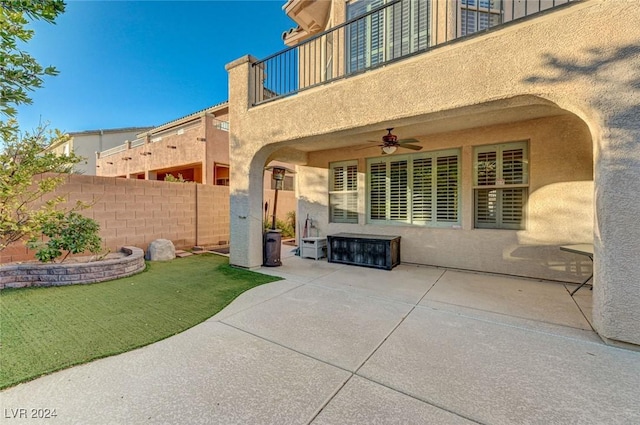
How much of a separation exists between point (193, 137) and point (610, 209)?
49.5 ft

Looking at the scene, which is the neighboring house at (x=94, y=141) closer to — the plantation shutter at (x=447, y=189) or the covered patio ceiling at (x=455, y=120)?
the covered patio ceiling at (x=455, y=120)

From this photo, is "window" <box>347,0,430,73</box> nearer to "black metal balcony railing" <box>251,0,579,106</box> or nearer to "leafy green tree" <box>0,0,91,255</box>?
"black metal balcony railing" <box>251,0,579,106</box>

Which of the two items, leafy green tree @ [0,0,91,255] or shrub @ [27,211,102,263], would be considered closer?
leafy green tree @ [0,0,91,255]

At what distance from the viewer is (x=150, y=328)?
138 inches

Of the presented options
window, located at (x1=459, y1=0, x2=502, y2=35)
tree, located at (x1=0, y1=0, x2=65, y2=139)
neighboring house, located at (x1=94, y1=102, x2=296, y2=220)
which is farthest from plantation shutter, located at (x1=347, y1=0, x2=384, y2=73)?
neighboring house, located at (x1=94, y1=102, x2=296, y2=220)

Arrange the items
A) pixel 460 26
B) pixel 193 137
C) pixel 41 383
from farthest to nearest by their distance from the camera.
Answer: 1. pixel 193 137
2. pixel 460 26
3. pixel 41 383

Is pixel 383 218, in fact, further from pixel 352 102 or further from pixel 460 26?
pixel 460 26

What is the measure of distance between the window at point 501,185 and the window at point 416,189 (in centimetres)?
49

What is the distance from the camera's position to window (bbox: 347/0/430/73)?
20.7 feet

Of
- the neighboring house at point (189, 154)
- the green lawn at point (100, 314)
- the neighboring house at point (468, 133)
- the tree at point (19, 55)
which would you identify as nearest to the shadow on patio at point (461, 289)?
the neighboring house at point (468, 133)

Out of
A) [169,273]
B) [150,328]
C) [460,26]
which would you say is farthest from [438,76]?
[169,273]

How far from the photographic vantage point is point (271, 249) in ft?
23.0

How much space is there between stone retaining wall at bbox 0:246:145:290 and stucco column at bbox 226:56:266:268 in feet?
8.51

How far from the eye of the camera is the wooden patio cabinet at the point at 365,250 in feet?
22.0
